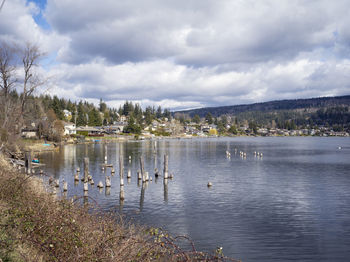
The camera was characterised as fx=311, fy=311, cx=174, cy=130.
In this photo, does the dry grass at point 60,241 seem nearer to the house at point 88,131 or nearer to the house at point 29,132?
the house at point 29,132

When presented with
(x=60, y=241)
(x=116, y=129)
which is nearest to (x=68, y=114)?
(x=116, y=129)

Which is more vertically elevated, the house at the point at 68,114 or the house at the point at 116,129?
the house at the point at 68,114

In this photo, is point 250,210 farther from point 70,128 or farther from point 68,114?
point 68,114

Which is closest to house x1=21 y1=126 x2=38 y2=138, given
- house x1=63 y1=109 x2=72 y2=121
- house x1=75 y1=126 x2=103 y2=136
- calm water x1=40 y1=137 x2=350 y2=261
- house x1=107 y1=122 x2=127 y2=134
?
house x1=75 y1=126 x2=103 y2=136

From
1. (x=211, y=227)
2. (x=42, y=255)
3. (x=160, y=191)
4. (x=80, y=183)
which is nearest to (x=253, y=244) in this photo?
(x=211, y=227)

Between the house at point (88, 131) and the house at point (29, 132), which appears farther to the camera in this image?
the house at point (88, 131)

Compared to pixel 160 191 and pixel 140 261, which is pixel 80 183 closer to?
pixel 160 191

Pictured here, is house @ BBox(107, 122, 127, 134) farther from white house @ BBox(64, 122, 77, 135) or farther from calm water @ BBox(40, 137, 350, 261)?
calm water @ BBox(40, 137, 350, 261)

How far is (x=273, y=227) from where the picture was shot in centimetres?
2256

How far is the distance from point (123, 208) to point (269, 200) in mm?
14312

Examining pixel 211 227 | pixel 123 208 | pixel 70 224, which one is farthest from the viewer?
pixel 123 208

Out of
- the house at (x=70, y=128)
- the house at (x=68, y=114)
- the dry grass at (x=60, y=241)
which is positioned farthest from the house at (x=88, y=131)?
the dry grass at (x=60, y=241)

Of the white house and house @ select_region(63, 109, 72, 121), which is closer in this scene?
the white house

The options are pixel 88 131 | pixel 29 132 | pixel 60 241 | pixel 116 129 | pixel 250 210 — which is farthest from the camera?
pixel 116 129
